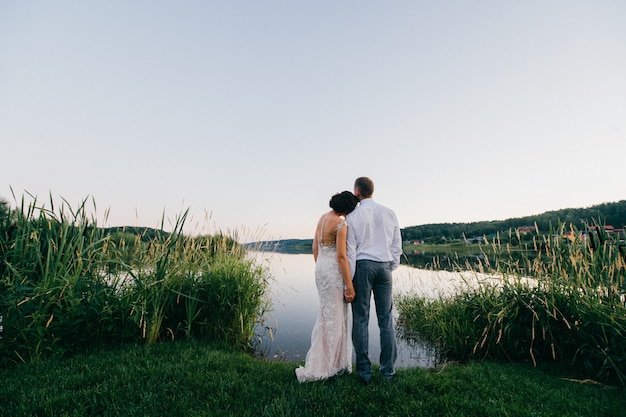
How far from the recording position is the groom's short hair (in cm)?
418

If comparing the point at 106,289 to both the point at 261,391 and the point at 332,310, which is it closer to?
the point at 261,391

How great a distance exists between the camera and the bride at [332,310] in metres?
3.87

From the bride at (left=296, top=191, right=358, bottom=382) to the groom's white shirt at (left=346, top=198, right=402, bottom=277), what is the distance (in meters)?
0.14

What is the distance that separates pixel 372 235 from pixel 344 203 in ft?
1.81

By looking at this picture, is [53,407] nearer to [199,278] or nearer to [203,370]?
[203,370]

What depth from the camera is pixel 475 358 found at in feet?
16.9

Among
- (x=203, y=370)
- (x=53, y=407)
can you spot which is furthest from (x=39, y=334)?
(x=203, y=370)

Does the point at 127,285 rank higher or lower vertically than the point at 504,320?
higher

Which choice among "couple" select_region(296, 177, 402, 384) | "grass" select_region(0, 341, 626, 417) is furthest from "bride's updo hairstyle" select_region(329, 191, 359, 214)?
"grass" select_region(0, 341, 626, 417)

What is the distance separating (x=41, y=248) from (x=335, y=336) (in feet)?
16.1

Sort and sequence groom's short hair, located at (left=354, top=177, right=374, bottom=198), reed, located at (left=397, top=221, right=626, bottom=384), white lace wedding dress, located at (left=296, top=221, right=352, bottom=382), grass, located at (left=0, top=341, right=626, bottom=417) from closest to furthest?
grass, located at (left=0, top=341, right=626, bottom=417) → white lace wedding dress, located at (left=296, top=221, right=352, bottom=382) → reed, located at (left=397, top=221, right=626, bottom=384) → groom's short hair, located at (left=354, top=177, right=374, bottom=198)

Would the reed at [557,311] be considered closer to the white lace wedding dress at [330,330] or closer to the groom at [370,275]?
the groom at [370,275]

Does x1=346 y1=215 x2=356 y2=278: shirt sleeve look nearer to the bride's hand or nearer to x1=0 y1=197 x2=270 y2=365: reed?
the bride's hand

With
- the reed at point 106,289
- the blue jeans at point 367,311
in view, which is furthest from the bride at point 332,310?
the reed at point 106,289
